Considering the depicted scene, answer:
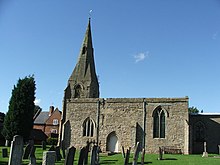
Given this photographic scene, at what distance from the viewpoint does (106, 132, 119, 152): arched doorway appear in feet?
94.5

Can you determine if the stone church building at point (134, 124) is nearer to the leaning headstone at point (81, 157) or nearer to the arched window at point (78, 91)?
the arched window at point (78, 91)

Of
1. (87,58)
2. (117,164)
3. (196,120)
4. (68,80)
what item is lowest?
(117,164)

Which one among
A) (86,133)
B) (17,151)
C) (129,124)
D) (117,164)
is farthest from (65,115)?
(17,151)

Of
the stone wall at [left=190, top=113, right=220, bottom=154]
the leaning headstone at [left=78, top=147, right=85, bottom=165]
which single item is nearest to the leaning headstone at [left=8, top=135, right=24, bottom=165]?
the leaning headstone at [left=78, top=147, right=85, bottom=165]

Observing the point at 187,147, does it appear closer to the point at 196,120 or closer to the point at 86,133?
A: the point at 196,120

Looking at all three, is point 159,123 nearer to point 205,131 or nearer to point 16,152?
point 205,131

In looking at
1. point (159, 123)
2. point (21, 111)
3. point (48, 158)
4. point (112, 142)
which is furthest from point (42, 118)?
point (48, 158)

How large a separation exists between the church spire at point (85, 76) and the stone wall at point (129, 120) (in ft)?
15.0

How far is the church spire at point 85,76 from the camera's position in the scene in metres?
36.1

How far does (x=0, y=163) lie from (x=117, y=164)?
6.61 meters

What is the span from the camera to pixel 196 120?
28.8m

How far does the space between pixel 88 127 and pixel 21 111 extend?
30.4 feet

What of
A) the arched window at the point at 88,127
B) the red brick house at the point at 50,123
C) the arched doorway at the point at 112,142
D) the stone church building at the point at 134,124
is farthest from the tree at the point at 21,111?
the red brick house at the point at 50,123

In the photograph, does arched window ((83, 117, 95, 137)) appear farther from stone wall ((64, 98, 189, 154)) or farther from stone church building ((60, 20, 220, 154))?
stone wall ((64, 98, 189, 154))
